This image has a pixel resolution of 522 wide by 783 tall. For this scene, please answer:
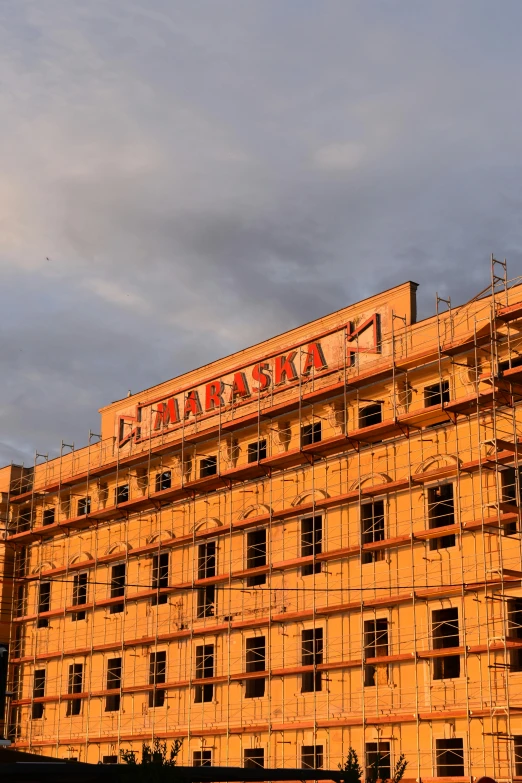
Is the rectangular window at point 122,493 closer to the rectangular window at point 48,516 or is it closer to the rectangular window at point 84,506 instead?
the rectangular window at point 84,506

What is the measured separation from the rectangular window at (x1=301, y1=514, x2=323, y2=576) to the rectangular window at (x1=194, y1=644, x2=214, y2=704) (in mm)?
6249

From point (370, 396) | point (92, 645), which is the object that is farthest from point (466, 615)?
point (92, 645)

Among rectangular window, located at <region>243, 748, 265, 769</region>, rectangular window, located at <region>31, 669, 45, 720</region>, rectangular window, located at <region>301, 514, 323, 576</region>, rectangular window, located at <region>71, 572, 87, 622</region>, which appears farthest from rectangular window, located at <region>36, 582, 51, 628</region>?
rectangular window, located at <region>301, 514, 323, 576</region>

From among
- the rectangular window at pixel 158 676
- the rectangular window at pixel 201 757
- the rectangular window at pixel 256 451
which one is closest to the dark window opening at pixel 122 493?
the rectangular window at pixel 158 676

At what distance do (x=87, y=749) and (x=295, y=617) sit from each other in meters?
14.6

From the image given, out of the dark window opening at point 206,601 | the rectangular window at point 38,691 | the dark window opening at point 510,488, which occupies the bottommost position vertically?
the rectangular window at point 38,691

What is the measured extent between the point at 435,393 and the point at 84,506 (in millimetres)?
23774

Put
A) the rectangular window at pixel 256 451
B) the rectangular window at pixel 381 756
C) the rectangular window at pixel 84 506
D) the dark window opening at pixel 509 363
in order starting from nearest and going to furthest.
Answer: the rectangular window at pixel 381 756, the dark window opening at pixel 509 363, the rectangular window at pixel 256 451, the rectangular window at pixel 84 506

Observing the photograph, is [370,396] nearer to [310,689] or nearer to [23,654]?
[310,689]

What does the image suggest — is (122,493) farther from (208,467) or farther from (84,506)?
(208,467)

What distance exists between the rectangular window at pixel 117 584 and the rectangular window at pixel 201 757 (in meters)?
8.97

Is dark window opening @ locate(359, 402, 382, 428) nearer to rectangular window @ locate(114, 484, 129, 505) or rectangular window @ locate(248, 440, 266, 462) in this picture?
rectangular window @ locate(248, 440, 266, 462)

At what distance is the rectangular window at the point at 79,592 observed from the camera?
56219 millimetres

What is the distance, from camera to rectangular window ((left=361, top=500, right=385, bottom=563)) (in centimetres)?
4266
